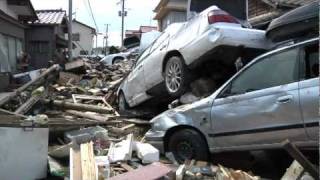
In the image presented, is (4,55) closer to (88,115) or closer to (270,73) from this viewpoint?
(88,115)

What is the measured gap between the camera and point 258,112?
6.91 meters

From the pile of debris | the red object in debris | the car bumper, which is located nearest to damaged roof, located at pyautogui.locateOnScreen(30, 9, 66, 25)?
the pile of debris

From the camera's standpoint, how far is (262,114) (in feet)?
22.5

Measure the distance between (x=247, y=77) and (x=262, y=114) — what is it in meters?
0.69

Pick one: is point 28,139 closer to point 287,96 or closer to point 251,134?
point 251,134

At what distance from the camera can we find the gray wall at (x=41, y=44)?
3002 cm

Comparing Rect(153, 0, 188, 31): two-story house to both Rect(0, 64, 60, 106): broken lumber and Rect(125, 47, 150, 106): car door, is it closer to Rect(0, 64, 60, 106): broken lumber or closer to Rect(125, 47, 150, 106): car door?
Rect(0, 64, 60, 106): broken lumber

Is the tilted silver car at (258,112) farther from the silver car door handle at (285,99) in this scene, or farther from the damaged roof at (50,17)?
the damaged roof at (50,17)

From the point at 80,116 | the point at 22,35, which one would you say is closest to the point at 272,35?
the point at 80,116

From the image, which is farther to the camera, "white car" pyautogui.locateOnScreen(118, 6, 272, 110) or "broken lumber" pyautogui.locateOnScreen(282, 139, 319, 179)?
"white car" pyautogui.locateOnScreen(118, 6, 272, 110)

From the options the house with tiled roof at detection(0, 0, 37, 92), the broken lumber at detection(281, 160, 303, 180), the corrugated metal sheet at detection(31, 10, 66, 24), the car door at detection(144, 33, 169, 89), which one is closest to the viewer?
the broken lumber at detection(281, 160, 303, 180)

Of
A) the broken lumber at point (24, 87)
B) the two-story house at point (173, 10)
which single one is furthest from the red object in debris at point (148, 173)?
the two-story house at point (173, 10)

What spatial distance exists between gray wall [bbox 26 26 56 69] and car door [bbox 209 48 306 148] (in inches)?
939

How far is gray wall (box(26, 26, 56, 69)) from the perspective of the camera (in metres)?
30.0
